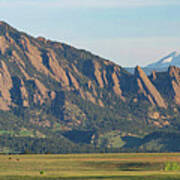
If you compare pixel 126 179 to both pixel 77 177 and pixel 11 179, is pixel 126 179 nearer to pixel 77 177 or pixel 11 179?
pixel 77 177

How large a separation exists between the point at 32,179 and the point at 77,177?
10.0 metres

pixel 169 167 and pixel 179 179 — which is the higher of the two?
pixel 169 167

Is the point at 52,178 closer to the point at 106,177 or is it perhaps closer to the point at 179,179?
the point at 106,177

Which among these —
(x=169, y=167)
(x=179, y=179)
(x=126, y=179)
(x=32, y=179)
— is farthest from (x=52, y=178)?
(x=169, y=167)

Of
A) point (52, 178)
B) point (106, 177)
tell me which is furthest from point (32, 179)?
point (106, 177)

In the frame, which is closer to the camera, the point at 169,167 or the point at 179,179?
the point at 179,179

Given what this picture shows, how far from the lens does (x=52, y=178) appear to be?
150 meters

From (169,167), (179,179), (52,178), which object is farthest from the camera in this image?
(169,167)

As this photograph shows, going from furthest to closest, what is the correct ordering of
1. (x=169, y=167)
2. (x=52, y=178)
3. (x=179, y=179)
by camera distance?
1. (x=169, y=167)
2. (x=52, y=178)
3. (x=179, y=179)

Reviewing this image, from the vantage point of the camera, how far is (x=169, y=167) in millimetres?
192750

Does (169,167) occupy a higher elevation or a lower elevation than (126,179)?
higher

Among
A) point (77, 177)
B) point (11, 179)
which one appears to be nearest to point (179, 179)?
point (77, 177)

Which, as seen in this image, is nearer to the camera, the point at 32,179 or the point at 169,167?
the point at 32,179

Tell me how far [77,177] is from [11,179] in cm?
1473
